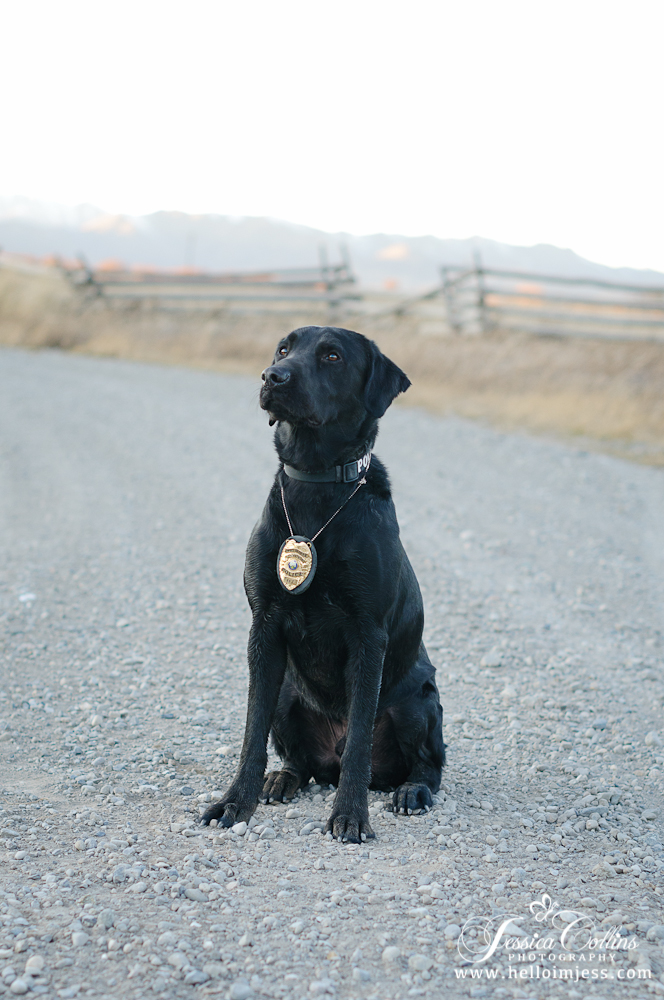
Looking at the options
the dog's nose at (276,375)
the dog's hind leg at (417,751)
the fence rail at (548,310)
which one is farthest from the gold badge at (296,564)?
the fence rail at (548,310)

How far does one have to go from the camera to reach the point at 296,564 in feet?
9.78

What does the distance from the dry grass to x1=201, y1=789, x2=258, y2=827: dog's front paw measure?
9.00 metres

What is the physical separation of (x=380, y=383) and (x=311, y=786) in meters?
1.62

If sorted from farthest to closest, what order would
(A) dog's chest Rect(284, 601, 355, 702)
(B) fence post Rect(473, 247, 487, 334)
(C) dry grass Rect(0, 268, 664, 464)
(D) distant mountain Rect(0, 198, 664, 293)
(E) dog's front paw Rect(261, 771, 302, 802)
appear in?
(D) distant mountain Rect(0, 198, 664, 293)
(B) fence post Rect(473, 247, 487, 334)
(C) dry grass Rect(0, 268, 664, 464)
(E) dog's front paw Rect(261, 771, 302, 802)
(A) dog's chest Rect(284, 601, 355, 702)

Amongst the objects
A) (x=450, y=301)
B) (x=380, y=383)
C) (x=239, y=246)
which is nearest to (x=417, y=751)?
(x=380, y=383)

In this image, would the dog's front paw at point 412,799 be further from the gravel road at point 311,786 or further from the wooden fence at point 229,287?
the wooden fence at point 229,287

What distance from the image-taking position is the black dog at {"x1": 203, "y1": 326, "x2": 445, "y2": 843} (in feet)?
9.92

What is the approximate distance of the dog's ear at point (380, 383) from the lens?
10.5 ft

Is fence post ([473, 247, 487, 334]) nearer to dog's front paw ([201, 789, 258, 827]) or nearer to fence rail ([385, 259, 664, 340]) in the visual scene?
fence rail ([385, 259, 664, 340])

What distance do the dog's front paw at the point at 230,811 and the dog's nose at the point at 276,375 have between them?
146 centimetres

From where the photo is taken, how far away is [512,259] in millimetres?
158625

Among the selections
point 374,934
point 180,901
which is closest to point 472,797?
point 374,934

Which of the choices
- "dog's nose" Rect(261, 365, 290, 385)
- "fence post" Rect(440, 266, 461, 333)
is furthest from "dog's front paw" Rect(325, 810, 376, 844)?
"fence post" Rect(440, 266, 461, 333)

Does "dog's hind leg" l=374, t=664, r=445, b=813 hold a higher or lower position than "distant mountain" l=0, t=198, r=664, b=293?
lower
